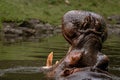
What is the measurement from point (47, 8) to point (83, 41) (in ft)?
72.0

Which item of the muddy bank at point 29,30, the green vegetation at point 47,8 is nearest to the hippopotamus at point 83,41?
the muddy bank at point 29,30

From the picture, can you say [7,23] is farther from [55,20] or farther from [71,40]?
[71,40]

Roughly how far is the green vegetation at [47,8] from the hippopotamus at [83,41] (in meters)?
17.0

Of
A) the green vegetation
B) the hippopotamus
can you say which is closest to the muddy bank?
the green vegetation

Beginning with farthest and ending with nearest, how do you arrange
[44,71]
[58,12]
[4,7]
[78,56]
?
[58,12]
[4,7]
[44,71]
[78,56]

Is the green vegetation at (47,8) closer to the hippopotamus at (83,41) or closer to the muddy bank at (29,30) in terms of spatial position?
the muddy bank at (29,30)

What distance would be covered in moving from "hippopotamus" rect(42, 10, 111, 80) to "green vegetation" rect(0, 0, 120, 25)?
16980mm

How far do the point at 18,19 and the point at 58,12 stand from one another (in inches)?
→ 177

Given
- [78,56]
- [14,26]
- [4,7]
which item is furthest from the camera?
[4,7]

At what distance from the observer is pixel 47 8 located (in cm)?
2770

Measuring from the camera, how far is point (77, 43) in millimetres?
A: 5883

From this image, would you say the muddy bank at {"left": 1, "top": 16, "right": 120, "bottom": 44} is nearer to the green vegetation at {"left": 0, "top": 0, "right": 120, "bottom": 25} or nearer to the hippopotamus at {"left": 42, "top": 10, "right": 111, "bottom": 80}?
the green vegetation at {"left": 0, "top": 0, "right": 120, "bottom": 25}

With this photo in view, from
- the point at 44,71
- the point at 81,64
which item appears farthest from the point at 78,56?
the point at 44,71

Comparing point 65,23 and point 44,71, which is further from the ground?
point 65,23
